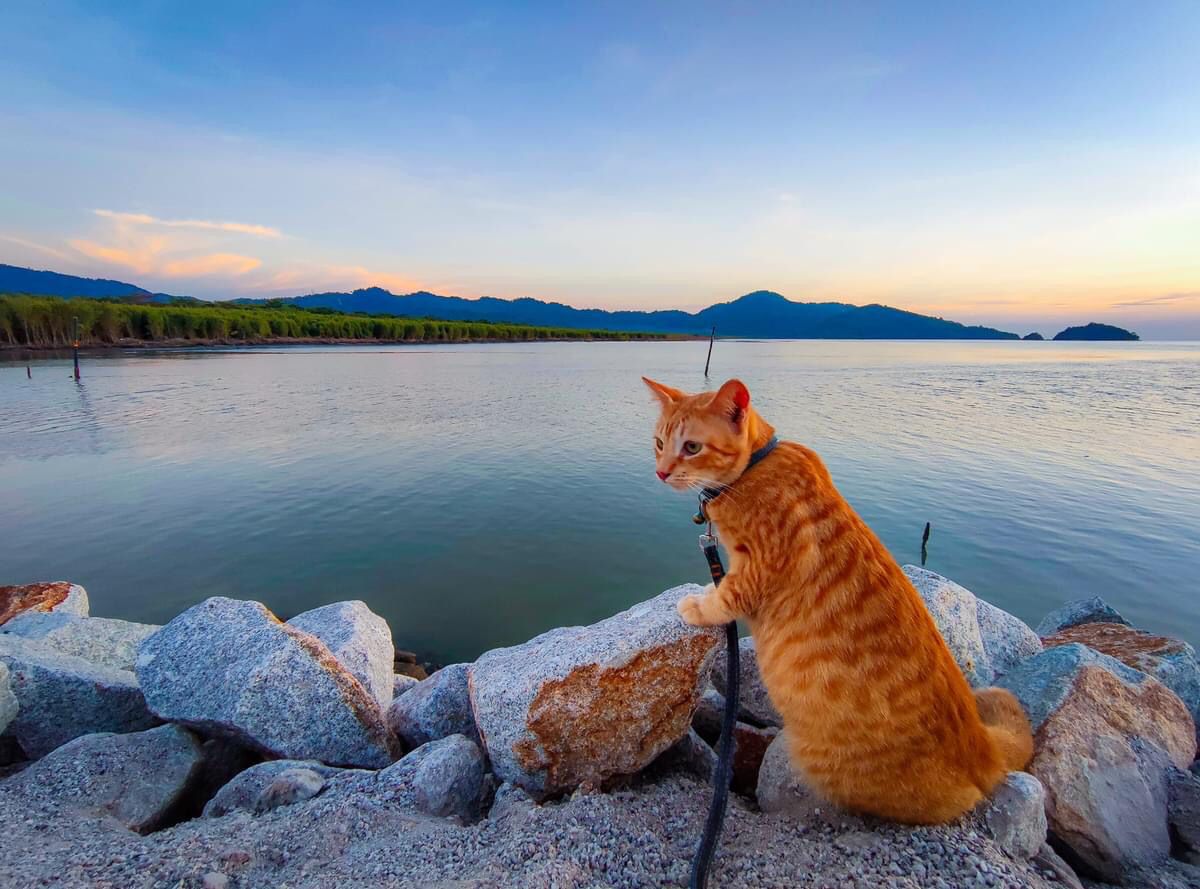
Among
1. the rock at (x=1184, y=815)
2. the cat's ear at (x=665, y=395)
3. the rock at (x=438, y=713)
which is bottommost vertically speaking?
the rock at (x=438, y=713)

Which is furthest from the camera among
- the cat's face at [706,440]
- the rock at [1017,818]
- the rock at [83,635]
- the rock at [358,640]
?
the rock at [83,635]

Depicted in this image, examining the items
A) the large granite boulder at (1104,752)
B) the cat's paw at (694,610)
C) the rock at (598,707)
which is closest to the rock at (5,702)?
the rock at (598,707)

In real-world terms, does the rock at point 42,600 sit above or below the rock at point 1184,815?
below

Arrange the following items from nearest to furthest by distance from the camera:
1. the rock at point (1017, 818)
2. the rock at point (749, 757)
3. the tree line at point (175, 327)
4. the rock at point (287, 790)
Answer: the rock at point (1017, 818) < the rock at point (287, 790) < the rock at point (749, 757) < the tree line at point (175, 327)

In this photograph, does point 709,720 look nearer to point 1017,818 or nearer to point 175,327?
point 1017,818

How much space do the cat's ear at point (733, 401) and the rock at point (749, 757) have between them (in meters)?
2.30

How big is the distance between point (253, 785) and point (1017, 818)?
444cm

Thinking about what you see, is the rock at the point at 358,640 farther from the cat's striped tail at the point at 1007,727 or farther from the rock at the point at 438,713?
the cat's striped tail at the point at 1007,727

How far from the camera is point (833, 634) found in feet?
8.68

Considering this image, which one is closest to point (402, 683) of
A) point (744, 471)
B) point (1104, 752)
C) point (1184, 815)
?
point (744, 471)

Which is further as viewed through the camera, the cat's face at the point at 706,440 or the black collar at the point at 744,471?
the black collar at the point at 744,471

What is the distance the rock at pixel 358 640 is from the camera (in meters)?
5.08

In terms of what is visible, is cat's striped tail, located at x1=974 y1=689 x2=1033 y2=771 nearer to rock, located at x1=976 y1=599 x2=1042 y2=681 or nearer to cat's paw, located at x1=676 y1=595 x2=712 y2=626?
cat's paw, located at x1=676 y1=595 x2=712 y2=626

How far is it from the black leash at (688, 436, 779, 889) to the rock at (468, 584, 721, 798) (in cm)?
61
